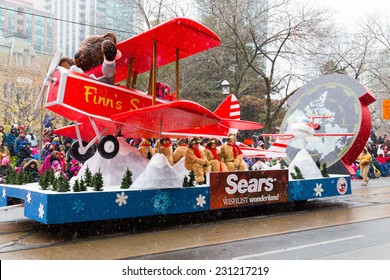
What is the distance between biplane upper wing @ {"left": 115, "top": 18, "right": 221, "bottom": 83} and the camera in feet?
27.4

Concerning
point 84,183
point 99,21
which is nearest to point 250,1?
point 99,21

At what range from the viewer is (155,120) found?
8773mm

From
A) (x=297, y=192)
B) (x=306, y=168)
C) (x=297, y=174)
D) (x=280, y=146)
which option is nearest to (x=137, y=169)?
(x=297, y=192)

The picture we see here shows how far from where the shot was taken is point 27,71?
3080 centimetres

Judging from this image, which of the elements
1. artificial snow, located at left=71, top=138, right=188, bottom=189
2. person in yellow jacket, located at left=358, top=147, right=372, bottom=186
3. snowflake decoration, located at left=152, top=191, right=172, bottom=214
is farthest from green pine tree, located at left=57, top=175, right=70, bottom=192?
person in yellow jacket, located at left=358, top=147, right=372, bottom=186

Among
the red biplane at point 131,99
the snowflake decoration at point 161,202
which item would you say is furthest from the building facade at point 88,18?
the snowflake decoration at point 161,202

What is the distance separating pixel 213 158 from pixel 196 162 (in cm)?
85

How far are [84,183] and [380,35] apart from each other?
1212 inches

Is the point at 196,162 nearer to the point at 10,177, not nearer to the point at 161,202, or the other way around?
the point at 161,202

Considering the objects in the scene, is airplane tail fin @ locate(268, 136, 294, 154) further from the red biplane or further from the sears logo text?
the red biplane

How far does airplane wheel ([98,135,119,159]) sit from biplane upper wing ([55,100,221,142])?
1.23ft

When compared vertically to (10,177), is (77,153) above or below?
above

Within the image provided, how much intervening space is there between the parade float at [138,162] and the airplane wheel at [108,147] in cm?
2

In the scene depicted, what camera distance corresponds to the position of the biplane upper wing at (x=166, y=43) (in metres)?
8.35
